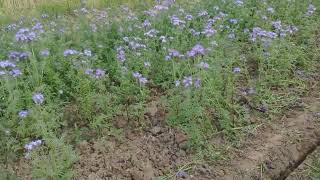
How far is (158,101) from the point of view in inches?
196

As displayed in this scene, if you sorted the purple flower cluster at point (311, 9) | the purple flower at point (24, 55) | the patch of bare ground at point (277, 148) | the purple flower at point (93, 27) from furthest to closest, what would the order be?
the purple flower cluster at point (311, 9) < the purple flower at point (93, 27) < the purple flower at point (24, 55) < the patch of bare ground at point (277, 148)

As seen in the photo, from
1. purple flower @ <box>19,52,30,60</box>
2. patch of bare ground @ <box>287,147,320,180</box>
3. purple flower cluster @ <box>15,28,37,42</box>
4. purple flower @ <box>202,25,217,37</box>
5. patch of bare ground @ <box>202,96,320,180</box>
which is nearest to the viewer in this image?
patch of bare ground @ <box>287,147,320,180</box>

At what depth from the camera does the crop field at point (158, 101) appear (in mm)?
4168

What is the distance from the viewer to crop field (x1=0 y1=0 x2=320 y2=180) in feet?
13.7

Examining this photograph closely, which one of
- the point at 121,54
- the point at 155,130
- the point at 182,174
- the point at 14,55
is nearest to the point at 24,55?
the point at 14,55

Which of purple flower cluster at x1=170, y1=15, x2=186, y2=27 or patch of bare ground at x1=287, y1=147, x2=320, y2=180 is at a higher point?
purple flower cluster at x1=170, y1=15, x2=186, y2=27

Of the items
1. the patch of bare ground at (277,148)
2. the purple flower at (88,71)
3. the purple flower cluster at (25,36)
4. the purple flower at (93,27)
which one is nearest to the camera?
the patch of bare ground at (277,148)

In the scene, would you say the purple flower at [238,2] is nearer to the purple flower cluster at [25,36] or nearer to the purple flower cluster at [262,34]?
the purple flower cluster at [262,34]

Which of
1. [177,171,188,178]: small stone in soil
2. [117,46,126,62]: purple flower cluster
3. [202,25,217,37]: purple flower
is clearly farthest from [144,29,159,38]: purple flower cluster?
[177,171,188,178]: small stone in soil

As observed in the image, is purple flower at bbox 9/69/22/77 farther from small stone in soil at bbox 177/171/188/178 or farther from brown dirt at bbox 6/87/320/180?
small stone in soil at bbox 177/171/188/178

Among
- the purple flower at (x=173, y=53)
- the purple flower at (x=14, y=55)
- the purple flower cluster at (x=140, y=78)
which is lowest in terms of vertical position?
the purple flower cluster at (x=140, y=78)

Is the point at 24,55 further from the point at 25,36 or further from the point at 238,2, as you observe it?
the point at 238,2

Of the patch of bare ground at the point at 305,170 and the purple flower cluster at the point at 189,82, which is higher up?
the purple flower cluster at the point at 189,82

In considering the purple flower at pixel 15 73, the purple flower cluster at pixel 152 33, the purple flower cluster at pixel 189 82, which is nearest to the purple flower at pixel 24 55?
the purple flower at pixel 15 73
